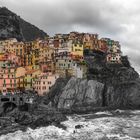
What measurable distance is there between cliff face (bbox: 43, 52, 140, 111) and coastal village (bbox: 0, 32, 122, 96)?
560cm

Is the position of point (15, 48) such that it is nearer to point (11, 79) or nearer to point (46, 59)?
point (46, 59)

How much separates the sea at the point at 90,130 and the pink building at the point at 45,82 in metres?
24.9

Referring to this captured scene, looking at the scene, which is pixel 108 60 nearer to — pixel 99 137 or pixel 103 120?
pixel 103 120

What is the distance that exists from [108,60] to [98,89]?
93.5 feet

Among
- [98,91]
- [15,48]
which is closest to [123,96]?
[98,91]

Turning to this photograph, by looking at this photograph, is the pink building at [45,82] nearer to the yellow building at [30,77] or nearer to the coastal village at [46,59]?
the coastal village at [46,59]

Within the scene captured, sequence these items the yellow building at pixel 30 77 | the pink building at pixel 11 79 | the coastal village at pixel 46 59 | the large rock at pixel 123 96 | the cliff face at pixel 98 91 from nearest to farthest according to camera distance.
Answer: the cliff face at pixel 98 91 < the large rock at pixel 123 96 < the coastal village at pixel 46 59 < the pink building at pixel 11 79 < the yellow building at pixel 30 77

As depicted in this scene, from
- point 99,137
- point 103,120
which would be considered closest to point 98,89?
point 103,120

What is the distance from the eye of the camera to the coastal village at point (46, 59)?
5344 inches

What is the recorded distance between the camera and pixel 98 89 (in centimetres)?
12975

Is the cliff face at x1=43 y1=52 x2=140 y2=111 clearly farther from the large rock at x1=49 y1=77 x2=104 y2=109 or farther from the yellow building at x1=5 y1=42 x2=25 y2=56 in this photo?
the yellow building at x1=5 y1=42 x2=25 y2=56

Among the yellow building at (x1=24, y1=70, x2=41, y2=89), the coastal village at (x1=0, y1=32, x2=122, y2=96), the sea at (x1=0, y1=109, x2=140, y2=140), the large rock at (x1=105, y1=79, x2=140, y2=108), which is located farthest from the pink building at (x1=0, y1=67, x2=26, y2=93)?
the sea at (x1=0, y1=109, x2=140, y2=140)

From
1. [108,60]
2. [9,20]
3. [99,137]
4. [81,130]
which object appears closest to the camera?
[99,137]

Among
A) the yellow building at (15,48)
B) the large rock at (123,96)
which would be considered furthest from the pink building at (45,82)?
the yellow building at (15,48)
